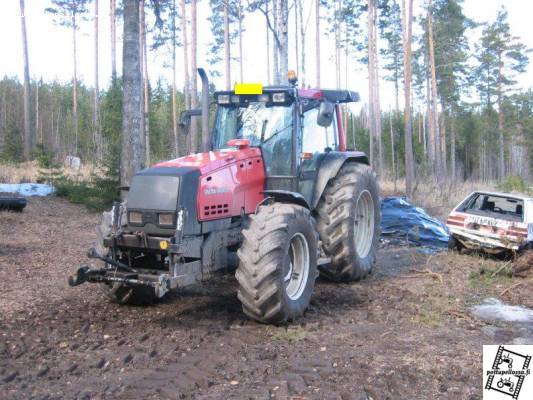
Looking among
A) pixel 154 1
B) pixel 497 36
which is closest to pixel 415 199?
pixel 154 1

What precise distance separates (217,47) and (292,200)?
115 ft

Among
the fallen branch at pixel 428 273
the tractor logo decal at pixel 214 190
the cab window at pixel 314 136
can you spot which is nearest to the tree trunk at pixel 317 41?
the fallen branch at pixel 428 273

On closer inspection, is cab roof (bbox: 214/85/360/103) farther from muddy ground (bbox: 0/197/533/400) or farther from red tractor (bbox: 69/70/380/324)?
muddy ground (bbox: 0/197/533/400)

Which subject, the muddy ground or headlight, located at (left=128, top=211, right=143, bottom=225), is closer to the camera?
the muddy ground

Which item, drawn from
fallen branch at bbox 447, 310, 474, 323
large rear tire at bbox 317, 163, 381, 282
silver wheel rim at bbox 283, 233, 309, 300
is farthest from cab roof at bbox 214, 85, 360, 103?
fallen branch at bbox 447, 310, 474, 323

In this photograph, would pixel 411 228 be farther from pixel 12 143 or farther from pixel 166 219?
pixel 12 143

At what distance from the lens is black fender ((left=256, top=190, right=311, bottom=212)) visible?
634cm

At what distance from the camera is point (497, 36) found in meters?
46.2

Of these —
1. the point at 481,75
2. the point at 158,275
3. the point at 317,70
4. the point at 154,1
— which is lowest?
the point at 158,275

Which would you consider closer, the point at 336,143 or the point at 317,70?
the point at 336,143

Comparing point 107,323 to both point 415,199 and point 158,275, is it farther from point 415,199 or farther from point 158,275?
point 415,199

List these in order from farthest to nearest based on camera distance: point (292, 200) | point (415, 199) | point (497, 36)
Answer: point (497, 36) → point (415, 199) → point (292, 200)

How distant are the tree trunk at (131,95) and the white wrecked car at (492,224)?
6654mm

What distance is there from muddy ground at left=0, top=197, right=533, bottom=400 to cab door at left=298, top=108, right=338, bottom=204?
1435mm
